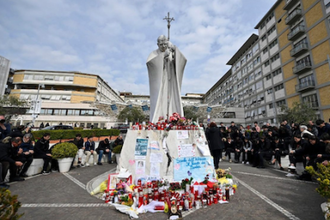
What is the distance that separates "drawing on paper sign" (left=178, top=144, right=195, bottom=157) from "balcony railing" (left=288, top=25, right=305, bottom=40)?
100ft

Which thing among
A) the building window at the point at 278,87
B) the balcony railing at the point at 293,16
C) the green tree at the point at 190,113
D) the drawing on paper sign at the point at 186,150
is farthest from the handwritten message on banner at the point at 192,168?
the building window at the point at 278,87

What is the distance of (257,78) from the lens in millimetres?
37344

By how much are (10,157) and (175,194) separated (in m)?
5.36

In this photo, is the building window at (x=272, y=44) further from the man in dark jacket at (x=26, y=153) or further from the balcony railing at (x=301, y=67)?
the man in dark jacket at (x=26, y=153)

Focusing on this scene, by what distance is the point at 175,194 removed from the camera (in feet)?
11.5

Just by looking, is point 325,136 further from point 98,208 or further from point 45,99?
point 45,99

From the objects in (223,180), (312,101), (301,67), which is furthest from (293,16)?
(223,180)

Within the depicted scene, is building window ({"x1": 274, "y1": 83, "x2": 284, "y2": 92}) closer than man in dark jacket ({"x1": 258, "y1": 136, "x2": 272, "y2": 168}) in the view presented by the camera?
No

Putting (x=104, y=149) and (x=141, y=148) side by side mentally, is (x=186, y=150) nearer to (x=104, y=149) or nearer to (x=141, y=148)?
(x=141, y=148)

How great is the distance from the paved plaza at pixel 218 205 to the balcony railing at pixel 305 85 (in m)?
25.4

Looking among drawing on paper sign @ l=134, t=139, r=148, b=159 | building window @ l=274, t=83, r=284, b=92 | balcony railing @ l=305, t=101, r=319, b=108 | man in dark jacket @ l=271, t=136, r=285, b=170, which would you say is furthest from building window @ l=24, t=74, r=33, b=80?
balcony railing @ l=305, t=101, r=319, b=108

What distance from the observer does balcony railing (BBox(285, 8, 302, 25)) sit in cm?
2521

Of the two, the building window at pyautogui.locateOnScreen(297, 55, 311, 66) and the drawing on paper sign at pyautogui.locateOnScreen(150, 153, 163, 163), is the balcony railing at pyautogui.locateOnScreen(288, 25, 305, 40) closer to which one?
the building window at pyautogui.locateOnScreen(297, 55, 311, 66)

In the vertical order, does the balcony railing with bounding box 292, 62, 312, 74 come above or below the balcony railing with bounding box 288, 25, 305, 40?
below
